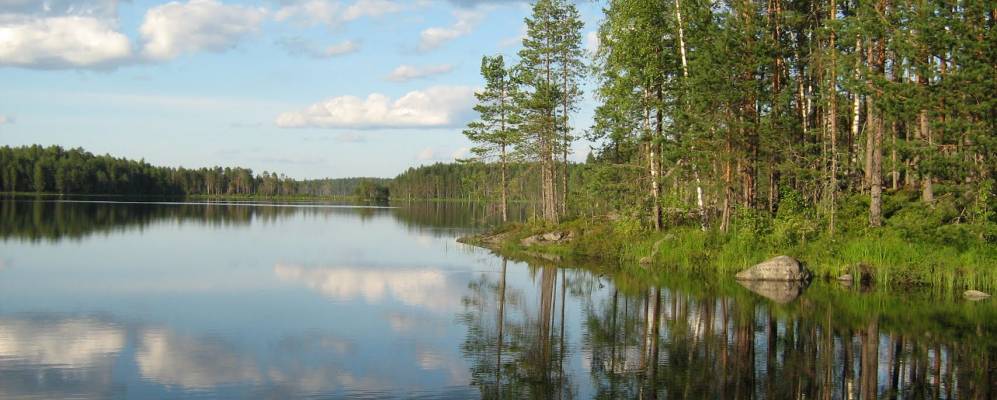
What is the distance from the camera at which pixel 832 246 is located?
90.2ft

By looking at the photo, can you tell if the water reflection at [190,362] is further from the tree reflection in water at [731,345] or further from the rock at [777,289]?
the rock at [777,289]

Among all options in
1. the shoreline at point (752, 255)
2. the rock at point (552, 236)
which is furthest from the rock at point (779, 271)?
the rock at point (552, 236)

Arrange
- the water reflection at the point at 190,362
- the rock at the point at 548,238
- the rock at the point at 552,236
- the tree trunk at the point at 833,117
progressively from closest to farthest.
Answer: the water reflection at the point at 190,362 → the tree trunk at the point at 833,117 → the rock at the point at 548,238 → the rock at the point at 552,236

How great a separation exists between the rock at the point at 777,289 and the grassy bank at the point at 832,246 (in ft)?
6.48

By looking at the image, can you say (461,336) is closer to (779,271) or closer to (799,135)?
(779,271)

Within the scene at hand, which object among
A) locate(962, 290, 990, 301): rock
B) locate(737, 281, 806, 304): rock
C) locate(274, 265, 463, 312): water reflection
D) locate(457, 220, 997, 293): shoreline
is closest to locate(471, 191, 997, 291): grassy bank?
locate(457, 220, 997, 293): shoreline

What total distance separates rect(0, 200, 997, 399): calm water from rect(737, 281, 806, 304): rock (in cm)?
16

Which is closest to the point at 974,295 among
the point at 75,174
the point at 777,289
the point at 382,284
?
the point at 777,289

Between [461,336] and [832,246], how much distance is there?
15926mm

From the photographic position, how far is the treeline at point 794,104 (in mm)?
22172

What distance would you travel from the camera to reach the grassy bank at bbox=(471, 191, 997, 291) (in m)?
24.1

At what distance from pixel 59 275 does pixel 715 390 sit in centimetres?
2282

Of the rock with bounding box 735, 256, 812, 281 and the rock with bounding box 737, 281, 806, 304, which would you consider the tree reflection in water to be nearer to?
the rock with bounding box 737, 281, 806, 304

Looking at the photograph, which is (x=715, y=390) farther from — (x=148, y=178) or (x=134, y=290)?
(x=148, y=178)
